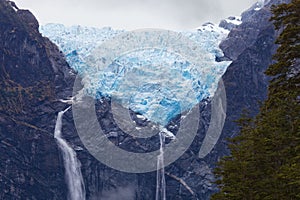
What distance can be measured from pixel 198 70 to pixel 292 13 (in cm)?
7873

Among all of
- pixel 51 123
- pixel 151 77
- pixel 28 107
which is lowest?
pixel 51 123

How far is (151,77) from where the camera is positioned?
99.8m

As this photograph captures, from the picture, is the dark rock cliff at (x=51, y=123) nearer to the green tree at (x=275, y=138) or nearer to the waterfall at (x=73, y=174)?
the waterfall at (x=73, y=174)

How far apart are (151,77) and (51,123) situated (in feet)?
61.7

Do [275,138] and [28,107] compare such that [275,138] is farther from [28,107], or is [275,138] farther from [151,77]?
[151,77]

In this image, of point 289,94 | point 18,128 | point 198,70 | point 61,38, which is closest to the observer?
point 289,94

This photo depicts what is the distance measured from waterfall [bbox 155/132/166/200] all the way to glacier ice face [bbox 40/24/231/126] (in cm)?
523

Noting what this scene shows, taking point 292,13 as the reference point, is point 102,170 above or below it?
below

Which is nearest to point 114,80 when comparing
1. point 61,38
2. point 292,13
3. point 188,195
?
point 61,38

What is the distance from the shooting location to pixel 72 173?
298 feet

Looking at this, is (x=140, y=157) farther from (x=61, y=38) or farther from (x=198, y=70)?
(x=61, y=38)

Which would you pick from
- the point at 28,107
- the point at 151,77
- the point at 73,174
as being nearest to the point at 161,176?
the point at 73,174

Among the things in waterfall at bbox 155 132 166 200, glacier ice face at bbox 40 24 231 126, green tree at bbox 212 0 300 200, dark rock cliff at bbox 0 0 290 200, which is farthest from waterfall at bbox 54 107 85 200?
green tree at bbox 212 0 300 200

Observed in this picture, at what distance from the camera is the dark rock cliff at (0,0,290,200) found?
8838cm
